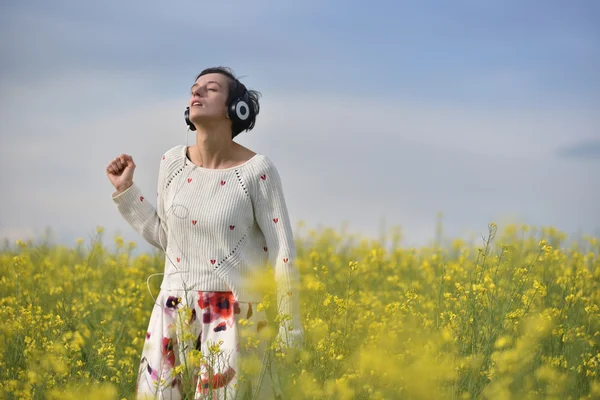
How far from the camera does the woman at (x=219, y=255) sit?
313 centimetres

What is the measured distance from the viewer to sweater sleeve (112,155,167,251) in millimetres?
3465

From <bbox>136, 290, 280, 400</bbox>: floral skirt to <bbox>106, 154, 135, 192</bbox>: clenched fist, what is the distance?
0.56m

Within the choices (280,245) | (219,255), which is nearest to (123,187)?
(219,255)

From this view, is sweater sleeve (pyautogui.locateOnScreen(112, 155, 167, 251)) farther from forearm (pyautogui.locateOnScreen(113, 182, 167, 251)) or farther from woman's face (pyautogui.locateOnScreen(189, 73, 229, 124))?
woman's face (pyautogui.locateOnScreen(189, 73, 229, 124))

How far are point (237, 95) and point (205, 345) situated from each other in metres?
1.13

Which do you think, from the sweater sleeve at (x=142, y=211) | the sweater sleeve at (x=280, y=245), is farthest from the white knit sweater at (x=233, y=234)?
the sweater sleeve at (x=142, y=211)

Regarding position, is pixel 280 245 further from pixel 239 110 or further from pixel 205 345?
pixel 239 110

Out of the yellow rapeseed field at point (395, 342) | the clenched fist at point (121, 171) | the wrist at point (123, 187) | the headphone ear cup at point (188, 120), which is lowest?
the yellow rapeseed field at point (395, 342)

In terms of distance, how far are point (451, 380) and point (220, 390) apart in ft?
3.07

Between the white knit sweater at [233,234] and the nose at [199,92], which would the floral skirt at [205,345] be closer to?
the white knit sweater at [233,234]

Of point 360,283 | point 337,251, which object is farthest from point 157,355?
point 337,251

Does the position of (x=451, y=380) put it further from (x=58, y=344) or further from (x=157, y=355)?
(x=58, y=344)

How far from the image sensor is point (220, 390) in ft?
10.1

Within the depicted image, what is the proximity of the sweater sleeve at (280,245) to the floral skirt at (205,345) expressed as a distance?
0.13 meters
